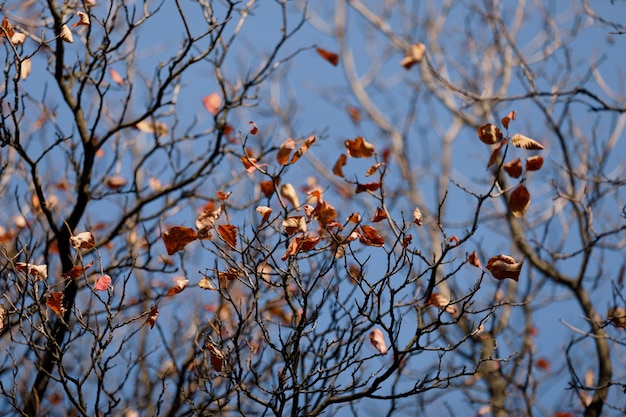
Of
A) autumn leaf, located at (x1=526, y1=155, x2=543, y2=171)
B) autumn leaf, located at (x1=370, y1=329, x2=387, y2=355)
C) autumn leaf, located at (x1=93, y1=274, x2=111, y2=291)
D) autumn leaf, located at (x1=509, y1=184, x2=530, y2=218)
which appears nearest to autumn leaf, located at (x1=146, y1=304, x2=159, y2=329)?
autumn leaf, located at (x1=93, y1=274, x2=111, y2=291)

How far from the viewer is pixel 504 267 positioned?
309cm

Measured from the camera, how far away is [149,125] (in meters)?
5.39

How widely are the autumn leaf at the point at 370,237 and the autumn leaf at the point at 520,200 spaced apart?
792 mm

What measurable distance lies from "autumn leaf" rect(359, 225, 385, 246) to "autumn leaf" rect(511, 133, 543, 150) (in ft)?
2.67

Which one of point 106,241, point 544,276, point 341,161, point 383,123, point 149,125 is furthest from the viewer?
point 383,123

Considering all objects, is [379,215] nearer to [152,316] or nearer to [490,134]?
[490,134]

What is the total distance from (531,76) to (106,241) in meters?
3.34

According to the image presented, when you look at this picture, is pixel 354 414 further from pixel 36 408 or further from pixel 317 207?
pixel 36 408

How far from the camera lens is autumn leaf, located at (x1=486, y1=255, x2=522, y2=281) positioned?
3.07 metres

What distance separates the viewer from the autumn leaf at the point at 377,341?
3.40 meters

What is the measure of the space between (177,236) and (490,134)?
1658mm

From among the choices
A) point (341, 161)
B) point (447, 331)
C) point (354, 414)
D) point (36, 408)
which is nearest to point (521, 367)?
point (447, 331)

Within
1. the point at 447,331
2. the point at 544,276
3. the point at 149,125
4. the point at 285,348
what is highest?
the point at 149,125

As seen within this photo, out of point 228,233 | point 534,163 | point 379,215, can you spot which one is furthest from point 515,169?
point 228,233
